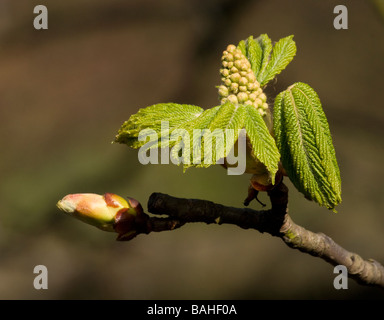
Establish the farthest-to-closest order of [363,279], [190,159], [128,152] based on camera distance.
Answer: [128,152] < [363,279] < [190,159]

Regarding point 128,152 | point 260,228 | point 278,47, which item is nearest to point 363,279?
point 260,228

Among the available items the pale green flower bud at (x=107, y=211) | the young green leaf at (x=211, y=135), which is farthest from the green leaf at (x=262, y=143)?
the pale green flower bud at (x=107, y=211)

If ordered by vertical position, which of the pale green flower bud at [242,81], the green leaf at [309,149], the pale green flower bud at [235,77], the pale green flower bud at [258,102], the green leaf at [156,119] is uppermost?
the pale green flower bud at [235,77]

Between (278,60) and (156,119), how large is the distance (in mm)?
136

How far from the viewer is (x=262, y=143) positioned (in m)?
0.37

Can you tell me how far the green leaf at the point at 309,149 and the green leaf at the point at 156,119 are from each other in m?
0.08

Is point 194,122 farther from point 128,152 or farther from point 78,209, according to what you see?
point 128,152

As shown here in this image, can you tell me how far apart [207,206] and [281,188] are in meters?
0.07

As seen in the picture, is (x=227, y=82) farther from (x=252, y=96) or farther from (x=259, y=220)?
(x=259, y=220)

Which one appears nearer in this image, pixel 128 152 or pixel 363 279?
pixel 363 279

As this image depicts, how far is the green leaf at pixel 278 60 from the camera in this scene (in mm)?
434

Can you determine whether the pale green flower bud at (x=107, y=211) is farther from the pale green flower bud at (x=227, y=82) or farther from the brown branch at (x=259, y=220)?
the pale green flower bud at (x=227, y=82)

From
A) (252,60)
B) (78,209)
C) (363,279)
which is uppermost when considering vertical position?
(252,60)

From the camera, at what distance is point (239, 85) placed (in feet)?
1.31
